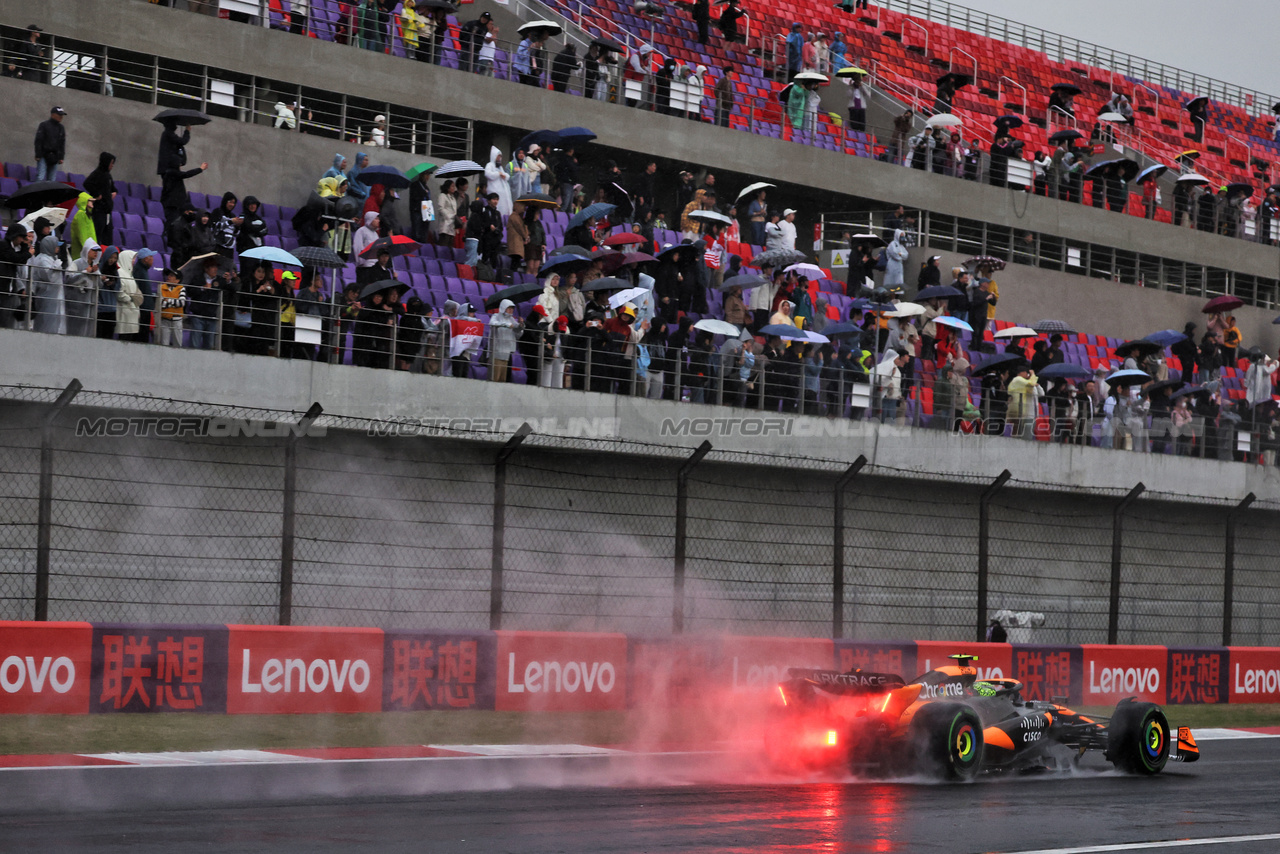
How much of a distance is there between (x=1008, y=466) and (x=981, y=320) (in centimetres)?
428

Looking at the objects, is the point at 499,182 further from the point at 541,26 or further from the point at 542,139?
the point at 541,26

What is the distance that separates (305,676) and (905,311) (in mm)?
12286

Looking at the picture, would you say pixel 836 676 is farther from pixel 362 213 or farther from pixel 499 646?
pixel 362 213

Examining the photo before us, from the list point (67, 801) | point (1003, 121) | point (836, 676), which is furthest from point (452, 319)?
point (1003, 121)

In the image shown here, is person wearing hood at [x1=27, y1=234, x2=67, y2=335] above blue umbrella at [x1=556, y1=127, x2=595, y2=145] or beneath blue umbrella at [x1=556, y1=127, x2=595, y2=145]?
beneath

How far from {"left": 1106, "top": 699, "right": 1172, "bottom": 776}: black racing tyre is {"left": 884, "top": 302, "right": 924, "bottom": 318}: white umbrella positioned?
10.6m

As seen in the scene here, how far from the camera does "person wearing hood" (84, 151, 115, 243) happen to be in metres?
17.1

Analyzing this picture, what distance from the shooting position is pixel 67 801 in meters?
8.85

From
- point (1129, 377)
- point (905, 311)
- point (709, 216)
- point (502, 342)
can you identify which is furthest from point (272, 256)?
point (1129, 377)

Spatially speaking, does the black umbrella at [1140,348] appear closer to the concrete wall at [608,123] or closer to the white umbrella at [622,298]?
the concrete wall at [608,123]

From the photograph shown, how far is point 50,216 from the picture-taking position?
1603 centimetres

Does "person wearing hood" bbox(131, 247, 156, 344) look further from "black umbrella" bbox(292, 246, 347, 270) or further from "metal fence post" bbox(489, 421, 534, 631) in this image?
"metal fence post" bbox(489, 421, 534, 631)

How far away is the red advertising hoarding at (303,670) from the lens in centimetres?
1279

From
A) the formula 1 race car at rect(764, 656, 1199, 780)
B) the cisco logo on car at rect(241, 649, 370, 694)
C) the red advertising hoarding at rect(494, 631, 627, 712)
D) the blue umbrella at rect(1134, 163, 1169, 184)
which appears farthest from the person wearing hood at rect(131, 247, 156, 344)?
the blue umbrella at rect(1134, 163, 1169, 184)
